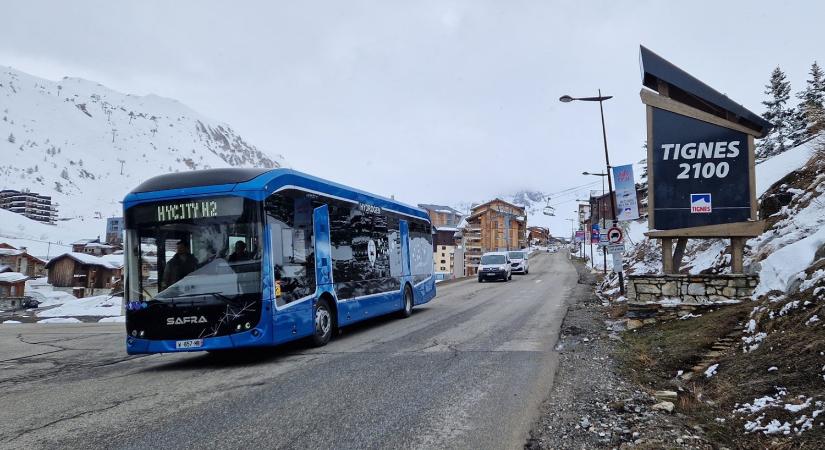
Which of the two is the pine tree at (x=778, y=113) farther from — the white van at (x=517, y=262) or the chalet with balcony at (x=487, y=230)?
the chalet with balcony at (x=487, y=230)

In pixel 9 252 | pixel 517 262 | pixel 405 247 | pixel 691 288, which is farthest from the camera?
pixel 9 252

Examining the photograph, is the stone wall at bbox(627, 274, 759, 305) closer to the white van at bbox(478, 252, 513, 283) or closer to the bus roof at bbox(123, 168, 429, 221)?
the bus roof at bbox(123, 168, 429, 221)

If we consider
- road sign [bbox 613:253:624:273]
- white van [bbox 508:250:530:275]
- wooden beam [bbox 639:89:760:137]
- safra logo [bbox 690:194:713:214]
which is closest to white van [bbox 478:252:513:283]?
white van [bbox 508:250:530:275]

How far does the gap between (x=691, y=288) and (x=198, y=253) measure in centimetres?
936

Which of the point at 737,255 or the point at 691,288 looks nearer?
the point at 691,288

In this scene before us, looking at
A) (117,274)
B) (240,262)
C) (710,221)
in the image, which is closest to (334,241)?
(240,262)

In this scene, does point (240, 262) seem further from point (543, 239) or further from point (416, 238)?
point (543, 239)

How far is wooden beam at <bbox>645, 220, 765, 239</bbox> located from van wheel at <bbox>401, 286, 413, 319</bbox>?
6661mm

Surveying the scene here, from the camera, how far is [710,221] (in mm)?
11047

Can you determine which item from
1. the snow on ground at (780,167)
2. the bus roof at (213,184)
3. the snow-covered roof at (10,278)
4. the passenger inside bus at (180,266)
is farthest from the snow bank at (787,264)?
the snow-covered roof at (10,278)

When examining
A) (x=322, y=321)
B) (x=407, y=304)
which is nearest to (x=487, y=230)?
(x=407, y=304)

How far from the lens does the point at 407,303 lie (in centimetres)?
1502

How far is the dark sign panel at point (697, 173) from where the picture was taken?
10.9 meters

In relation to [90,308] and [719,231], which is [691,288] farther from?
[90,308]
